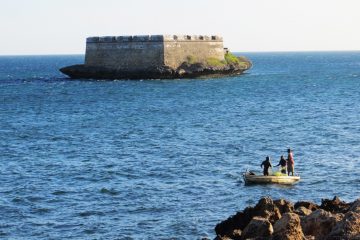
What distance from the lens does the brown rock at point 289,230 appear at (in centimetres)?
1495

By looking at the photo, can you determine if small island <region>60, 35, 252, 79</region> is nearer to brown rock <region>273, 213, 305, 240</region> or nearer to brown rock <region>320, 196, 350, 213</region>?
brown rock <region>320, 196, 350, 213</region>

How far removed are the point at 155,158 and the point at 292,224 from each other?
19.3m

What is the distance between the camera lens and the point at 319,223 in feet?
52.7

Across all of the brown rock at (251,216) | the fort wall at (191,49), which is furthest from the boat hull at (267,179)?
the fort wall at (191,49)

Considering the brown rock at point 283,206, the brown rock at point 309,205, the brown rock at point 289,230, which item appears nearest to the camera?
the brown rock at point 289,230

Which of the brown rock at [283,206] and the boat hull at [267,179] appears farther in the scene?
the boat hull at [267,179]

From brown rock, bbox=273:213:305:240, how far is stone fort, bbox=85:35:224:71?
72964 millimetres

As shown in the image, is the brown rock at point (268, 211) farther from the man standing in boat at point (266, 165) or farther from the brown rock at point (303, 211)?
the man standing in boat at point (266, 165)

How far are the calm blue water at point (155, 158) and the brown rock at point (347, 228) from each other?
22.3 feet

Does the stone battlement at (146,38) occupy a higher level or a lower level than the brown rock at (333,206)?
higher

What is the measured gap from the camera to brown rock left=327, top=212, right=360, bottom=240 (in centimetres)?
1431

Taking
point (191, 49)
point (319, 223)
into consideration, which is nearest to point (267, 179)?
point (319, 223)

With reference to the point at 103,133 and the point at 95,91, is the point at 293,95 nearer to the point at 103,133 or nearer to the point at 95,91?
the point at 95,91

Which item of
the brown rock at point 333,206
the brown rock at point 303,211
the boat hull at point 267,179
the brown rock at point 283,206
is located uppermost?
the brown rock at point 303,211
